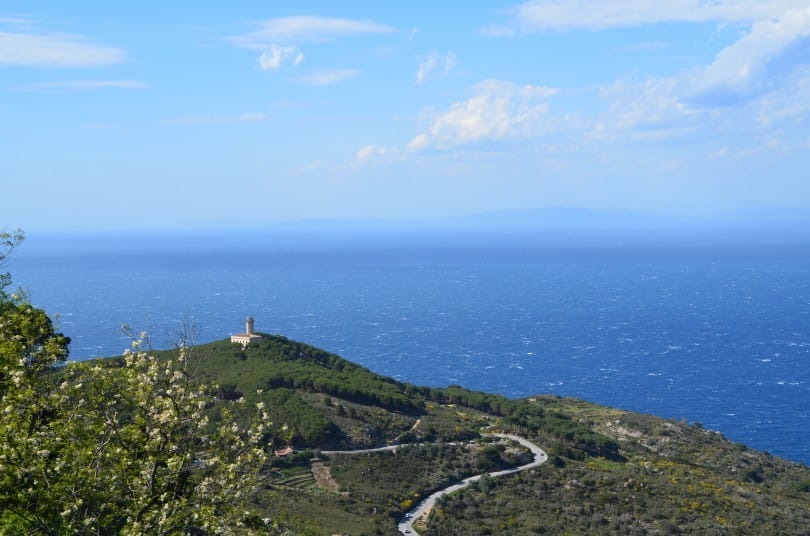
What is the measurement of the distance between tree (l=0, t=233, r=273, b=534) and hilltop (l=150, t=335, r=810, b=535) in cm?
1075

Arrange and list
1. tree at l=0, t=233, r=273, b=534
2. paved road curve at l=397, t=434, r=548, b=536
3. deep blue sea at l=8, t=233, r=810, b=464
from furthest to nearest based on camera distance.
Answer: deep blue sea at l=8, t=233, r=810, b=464
paved road curve at l=397, t=434, r=548, b=536
tree at l=0, t=233, r=273, b=534

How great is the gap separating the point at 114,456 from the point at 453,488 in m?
38.9

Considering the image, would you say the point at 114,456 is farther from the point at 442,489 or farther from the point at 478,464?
the point at 478,464

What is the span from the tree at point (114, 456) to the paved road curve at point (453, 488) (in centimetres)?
2758

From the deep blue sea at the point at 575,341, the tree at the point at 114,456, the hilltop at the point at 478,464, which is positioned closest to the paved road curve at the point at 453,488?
the hilltop at the point at 478,464

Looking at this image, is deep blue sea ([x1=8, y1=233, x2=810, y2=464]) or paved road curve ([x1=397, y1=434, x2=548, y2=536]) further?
deep blue sea ([x1=8, y1=233, x2=810, y2=464])

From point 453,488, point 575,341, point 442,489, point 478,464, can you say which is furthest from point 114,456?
point 575,341

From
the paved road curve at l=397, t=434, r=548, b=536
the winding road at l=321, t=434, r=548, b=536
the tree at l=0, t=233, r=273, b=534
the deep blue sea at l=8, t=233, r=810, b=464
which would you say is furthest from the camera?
the deep blue sea at l=8, t=233, r=810, b=464

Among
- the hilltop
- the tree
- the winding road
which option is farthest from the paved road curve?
the tree

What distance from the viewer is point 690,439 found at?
7775cm

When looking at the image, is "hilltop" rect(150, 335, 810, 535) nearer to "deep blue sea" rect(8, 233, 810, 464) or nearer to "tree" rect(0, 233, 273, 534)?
"tree" rect(0, 233, 273, 534)

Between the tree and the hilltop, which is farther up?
the tree

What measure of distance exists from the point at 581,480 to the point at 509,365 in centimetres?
7449

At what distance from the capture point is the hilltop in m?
45.1
